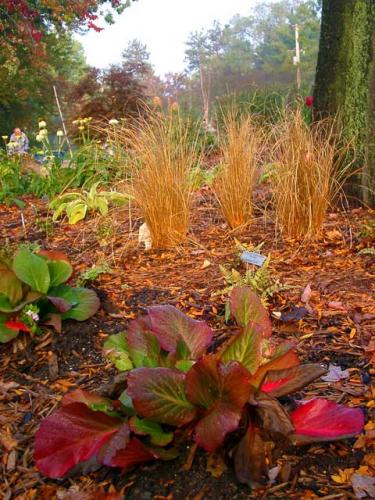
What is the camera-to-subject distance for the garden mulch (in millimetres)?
1452

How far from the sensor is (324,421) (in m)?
1.50

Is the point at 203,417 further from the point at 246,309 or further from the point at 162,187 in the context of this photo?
the point at 162,187

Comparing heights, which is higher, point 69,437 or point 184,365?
point 184,365

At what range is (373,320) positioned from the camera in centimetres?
220

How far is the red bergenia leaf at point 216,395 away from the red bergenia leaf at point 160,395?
0.12 ft

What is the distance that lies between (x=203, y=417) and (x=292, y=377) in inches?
10.7

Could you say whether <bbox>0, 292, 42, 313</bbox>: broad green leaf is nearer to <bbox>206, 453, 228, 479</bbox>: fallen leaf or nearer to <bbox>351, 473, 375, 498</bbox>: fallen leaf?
<bbox>206, 453, 228, 479</bbox>: fallen leaf

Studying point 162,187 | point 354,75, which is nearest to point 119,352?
point 162,187

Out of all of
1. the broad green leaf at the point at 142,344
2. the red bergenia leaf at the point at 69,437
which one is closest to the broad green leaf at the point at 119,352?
the broad green leaf at the point at 142,344

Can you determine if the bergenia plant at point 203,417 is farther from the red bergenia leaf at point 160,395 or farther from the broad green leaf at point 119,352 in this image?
the broad green leaf at point 119,352

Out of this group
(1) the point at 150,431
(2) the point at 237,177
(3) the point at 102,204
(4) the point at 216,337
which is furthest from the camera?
(3) the point at 102,204

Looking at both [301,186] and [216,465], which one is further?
[301,186]

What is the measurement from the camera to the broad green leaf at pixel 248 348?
64.0 inches

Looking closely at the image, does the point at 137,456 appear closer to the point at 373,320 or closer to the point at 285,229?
the point at 373,320
